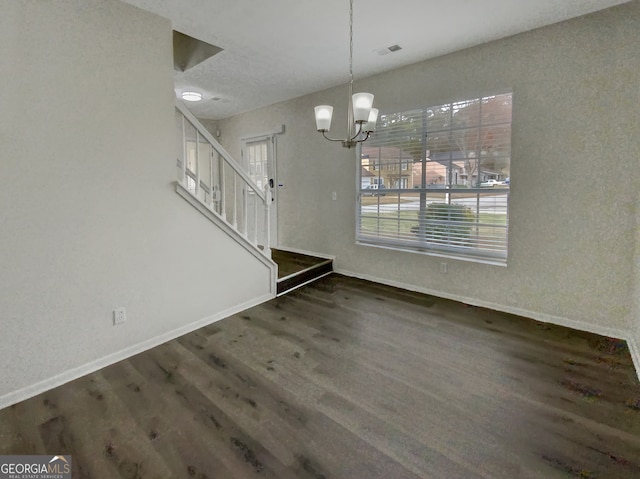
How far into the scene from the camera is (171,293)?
9.43ft

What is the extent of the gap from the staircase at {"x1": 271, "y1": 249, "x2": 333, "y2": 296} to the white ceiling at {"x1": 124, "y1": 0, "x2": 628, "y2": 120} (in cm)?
252

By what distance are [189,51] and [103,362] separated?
130 inches

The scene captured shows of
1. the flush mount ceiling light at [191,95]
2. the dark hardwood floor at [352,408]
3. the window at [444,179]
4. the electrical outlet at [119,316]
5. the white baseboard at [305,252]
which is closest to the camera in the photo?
the dark hardwood floor at [352,408]

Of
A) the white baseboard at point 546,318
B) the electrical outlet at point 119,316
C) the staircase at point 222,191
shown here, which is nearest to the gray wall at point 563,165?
the white baseboard at point 546,318

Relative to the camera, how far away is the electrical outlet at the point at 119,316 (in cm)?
252

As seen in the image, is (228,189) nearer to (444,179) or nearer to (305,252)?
(305,252)

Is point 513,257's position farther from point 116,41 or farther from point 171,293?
point 116,41

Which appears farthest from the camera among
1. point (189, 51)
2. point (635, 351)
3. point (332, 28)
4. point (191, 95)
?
point (191, 95)

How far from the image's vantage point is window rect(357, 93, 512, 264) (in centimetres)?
332

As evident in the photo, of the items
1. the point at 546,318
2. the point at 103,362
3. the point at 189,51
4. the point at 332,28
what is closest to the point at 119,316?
the point at 103,362

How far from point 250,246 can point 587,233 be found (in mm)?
3242

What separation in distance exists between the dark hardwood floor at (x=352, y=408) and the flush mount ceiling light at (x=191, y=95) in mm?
3416

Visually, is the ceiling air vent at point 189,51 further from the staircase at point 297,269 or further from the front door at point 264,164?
the staircase at point 297,269

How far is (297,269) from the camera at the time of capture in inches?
174
